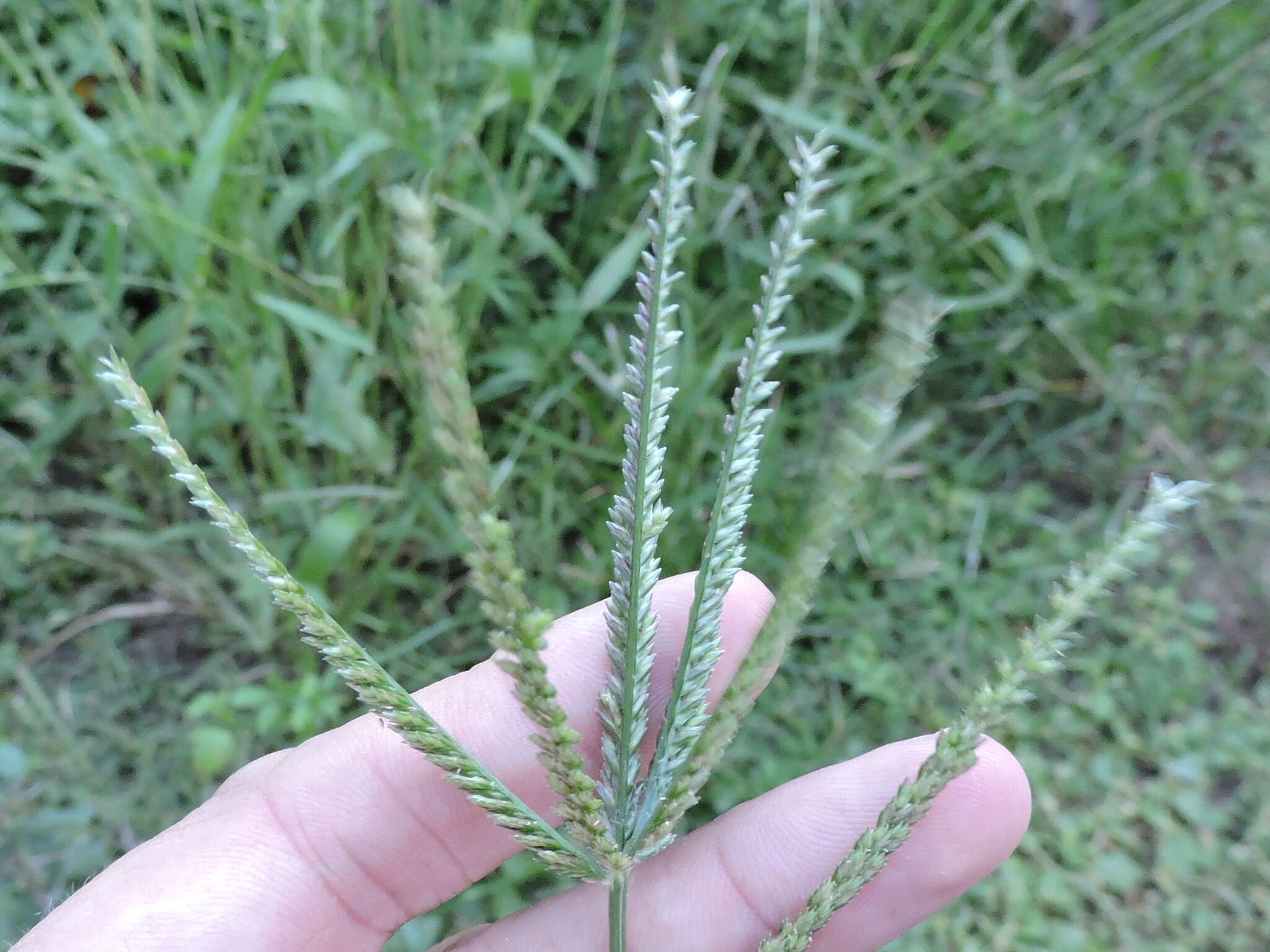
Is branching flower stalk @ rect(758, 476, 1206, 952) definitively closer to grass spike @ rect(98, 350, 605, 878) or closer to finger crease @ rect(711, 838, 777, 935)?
grass spike @ rect(98, 350, 605, 878)

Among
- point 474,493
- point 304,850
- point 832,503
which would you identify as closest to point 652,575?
point 832,503

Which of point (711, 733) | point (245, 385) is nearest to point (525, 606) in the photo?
point (711, 733)

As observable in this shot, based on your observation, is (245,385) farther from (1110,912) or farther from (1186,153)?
(1186,153)

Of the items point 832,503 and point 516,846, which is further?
point 516,846

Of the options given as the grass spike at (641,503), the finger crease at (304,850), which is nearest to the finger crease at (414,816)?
the finger crease at (304,850)

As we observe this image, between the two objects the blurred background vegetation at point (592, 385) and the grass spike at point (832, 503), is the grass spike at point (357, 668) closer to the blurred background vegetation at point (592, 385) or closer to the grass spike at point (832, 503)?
the grass spike at point (832, 503)

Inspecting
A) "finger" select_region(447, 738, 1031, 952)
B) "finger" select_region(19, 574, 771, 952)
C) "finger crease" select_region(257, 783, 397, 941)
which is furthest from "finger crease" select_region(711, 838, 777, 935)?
"finger crease" select_region(257, 783, 397, 941)

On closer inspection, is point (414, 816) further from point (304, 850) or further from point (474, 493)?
point (474, 493)
